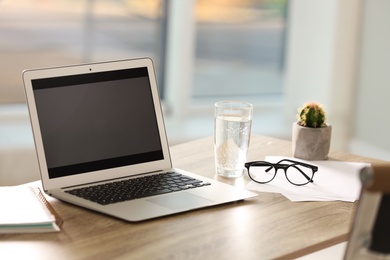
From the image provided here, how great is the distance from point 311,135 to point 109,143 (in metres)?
0.61

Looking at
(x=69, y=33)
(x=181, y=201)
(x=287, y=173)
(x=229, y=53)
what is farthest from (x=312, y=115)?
(x=229, y=53)

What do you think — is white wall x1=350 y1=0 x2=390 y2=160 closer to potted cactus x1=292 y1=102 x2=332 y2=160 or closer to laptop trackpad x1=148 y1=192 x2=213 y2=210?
potted cactus x1=292 y1=102 x2=332 y2=160

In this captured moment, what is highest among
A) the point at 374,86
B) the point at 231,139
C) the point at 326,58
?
the point at 231,139

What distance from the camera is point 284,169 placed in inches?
84.4

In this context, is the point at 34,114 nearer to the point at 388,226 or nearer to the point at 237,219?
the point at 237,219

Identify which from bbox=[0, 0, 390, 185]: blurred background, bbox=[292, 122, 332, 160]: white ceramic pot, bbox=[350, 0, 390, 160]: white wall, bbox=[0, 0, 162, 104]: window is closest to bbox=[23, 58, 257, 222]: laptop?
bbox=[292, 122, 332, 160]: white ceramic pot

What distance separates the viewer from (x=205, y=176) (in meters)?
2.12

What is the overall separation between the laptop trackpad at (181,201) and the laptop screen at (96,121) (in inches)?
6.6

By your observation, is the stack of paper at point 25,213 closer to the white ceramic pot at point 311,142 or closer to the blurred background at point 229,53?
the white ceramic pot at point 311,142

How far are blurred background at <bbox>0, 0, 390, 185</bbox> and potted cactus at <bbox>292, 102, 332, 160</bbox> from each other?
138 cm

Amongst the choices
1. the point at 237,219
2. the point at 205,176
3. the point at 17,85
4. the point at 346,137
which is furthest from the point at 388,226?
the point at 346,137

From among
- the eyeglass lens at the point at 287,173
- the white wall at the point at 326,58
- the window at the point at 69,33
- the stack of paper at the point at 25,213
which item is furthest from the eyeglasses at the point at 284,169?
the white wall at the point at 326,58

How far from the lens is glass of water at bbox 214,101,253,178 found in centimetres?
214

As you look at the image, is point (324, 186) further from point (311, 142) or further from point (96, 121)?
point (96, 121)
